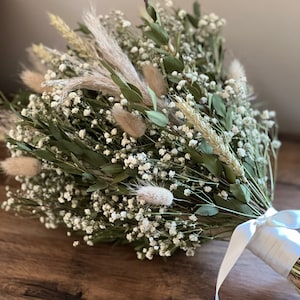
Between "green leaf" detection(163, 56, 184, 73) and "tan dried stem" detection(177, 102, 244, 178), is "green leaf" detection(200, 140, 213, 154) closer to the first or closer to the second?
"tan dried stem" detection(177, 102, 244, 178)

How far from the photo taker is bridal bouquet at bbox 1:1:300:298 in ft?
2.64

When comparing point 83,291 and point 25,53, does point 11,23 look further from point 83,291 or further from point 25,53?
point 83,291

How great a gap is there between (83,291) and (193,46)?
1.40ft

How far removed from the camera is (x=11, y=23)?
121cm

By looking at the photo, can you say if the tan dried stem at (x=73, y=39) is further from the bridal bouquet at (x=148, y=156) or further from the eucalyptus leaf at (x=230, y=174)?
the eucalyptus leaf at (x=230, y=174)

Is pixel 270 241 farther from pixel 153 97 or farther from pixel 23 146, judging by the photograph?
pixel 23 146

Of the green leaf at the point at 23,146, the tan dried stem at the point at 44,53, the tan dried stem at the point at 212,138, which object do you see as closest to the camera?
the tan dried stem at the point at 212,138

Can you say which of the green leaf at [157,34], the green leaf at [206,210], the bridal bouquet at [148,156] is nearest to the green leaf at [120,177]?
the bridal bouquet at [148,156]

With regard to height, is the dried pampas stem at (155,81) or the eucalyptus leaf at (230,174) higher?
the dried pampas stem at (155,81)

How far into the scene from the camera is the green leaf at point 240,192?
31.4 inches

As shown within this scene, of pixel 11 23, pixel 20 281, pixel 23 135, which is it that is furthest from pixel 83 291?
pixel 11 23

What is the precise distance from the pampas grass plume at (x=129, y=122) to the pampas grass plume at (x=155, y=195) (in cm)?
8

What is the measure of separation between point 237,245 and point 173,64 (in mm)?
273

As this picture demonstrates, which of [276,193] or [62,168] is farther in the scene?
[276,193]
